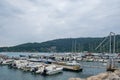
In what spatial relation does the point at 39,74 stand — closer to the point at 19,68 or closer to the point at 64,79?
the point at 64,79

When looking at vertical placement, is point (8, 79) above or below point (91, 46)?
below

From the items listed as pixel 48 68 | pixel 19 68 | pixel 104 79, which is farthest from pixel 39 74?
pixel 104 79

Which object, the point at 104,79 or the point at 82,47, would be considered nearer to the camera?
the point at 104,79

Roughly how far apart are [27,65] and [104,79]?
174 ft

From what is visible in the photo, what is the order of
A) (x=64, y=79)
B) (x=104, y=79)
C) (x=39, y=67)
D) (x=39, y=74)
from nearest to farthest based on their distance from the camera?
(x=104, y=79), (x=64, y=79), (x=39, y=74), (x=39, y=67)

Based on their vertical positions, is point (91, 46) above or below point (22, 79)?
above

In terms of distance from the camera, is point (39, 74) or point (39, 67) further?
point (39, 67)

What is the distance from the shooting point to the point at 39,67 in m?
74.9

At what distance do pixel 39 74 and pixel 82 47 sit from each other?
13060 cm

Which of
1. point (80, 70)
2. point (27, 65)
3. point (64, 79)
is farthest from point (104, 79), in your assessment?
point (27, 65)

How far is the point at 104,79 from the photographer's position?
111ft

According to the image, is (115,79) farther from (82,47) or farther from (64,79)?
(82,47)

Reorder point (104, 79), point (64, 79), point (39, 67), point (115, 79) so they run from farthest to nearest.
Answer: point (39, 67), point (64, 79), point (104, 79), point (115, 79)

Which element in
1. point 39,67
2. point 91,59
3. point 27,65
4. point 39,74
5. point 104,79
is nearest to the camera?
point 104,79
